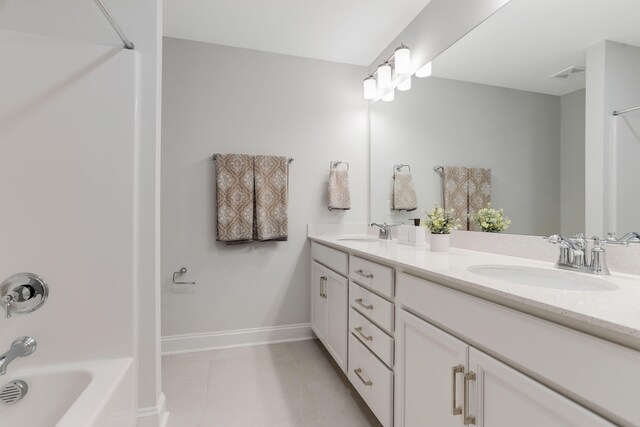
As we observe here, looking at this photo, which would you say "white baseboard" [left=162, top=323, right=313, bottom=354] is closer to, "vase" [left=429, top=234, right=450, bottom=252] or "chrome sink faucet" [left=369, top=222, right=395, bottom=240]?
"chrome sink faucet" [left=369, top=222, right=395, bottom=240]

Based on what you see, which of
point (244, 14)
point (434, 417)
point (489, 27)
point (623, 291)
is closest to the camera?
point (623, 291)

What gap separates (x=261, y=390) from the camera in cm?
183

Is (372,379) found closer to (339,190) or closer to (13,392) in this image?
(13,392)

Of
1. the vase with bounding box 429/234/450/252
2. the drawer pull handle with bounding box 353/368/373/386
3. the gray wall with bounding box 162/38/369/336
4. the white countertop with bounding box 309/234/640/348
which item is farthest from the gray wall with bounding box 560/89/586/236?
the gray wall with bounding box 162/38/369/336

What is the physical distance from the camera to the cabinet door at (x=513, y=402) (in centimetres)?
63

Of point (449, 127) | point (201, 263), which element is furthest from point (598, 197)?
point (201, 263)

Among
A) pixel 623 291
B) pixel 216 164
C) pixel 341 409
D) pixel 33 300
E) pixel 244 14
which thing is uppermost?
pixel 244 14

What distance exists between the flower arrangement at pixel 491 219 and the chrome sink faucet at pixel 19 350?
2123mm

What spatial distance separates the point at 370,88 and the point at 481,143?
1.18 m

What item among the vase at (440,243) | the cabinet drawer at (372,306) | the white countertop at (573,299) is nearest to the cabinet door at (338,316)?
the cabinet drawer at (372,306)

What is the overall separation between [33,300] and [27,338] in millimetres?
146

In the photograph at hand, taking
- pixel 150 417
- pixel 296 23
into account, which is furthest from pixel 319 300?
pixel 296 23

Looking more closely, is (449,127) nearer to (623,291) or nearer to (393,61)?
(393,61)

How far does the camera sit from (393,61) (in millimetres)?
2420
